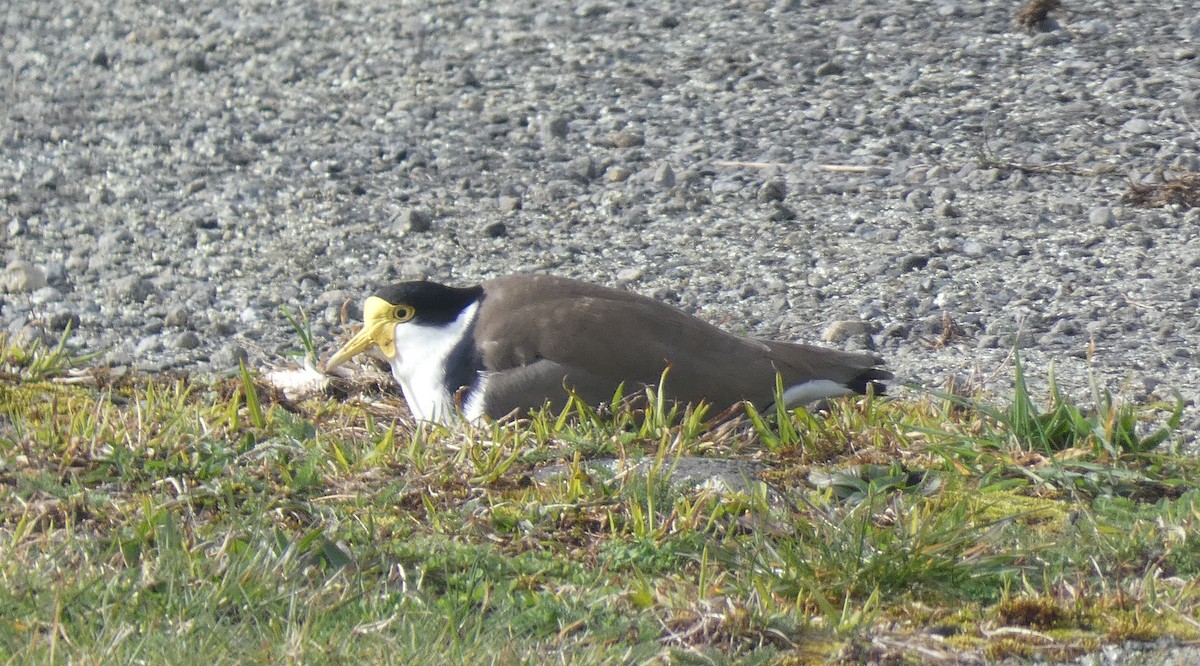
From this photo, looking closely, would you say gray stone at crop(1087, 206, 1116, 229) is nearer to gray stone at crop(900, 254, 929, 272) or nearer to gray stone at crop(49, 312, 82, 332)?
gray stone at crop(900, 254, 929, 272)

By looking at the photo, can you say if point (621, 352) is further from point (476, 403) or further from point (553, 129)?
point (553, 129)

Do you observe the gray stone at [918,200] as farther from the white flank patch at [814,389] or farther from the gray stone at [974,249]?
the white flank patch at [814,389]

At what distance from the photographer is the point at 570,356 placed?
4.81 metres

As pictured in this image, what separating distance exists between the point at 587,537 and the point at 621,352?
1165 millimetres

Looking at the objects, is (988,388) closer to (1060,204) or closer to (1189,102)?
(1060,204)

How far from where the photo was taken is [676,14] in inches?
393

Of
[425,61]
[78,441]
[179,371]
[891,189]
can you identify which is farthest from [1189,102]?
[78,441]

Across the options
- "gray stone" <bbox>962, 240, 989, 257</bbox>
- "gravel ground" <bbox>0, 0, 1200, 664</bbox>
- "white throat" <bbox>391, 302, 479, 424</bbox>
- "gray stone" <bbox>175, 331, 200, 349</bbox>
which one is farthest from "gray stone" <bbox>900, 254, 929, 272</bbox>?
"gray stone" <bbox>175, 331, 200, 349</bbox>

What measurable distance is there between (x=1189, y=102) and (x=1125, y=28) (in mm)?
1243

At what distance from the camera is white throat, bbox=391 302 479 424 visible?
4.96 meters

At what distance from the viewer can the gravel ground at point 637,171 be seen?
6.33 m

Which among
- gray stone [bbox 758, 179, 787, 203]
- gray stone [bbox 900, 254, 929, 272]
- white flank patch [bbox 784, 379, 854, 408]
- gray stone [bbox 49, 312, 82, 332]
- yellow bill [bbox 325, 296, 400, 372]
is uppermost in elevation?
yellow bill [bbox 325, 296, 400, 372]

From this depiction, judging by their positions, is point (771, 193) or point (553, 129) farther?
point (553, 129)

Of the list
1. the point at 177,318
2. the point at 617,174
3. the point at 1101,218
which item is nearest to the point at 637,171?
the point at 617,174
